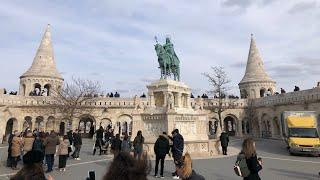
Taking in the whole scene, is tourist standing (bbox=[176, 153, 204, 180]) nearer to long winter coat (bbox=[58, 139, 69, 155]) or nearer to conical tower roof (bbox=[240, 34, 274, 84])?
long winter coat (bbox=[58, 139, 69, 155])

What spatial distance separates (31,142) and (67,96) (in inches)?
907

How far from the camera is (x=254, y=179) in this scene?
461 centimetres

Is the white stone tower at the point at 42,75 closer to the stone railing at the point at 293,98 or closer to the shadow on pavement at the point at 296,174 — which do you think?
the stone railing at the point at 293,98

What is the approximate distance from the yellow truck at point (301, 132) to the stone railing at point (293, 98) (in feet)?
34.2

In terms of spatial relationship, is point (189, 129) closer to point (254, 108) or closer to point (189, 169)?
point (189, 169)

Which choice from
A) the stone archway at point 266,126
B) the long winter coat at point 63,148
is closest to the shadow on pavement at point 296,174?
the long winter coat at point 63,148

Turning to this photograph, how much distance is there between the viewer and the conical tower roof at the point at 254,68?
41719 mm

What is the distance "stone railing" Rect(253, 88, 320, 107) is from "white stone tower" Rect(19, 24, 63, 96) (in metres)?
27.0

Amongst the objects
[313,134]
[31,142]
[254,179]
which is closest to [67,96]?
[31,142]

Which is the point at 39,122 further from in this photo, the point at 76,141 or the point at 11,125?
the point at 76,141

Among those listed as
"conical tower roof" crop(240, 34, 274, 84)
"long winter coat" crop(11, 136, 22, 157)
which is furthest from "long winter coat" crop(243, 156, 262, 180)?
"conical tower roof" crop(240, 34, 274, 84)

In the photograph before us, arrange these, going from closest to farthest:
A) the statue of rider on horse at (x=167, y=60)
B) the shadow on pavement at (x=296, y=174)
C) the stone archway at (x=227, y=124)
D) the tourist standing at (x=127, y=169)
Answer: the tourist standing at (x=127, y=169)
the shadow on pavement at (x=296, y=174)
the statue of rider on horse at (x=167, y=60)
the stone archway at (x=227, y=124)

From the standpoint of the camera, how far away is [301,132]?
17.4 m

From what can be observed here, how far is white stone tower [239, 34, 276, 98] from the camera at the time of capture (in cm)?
4144
